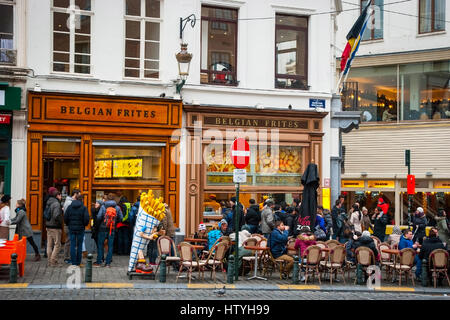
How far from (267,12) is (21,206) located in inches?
411

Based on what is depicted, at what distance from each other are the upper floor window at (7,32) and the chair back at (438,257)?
12.8m

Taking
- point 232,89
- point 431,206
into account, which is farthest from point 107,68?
point 431,206

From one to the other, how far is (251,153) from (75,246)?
25.3 feet

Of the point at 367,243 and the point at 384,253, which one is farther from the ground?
the point at 367,243

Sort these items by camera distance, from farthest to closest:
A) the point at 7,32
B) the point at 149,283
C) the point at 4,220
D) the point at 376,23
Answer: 1. the point at 376,23
2. the point at 7,32
3. the point at 4,220
4. the point at 149,283

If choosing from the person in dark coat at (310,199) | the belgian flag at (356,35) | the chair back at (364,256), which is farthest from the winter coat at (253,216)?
the belgian flag at (356,35)

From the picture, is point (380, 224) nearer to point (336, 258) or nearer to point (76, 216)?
point (336, 258)

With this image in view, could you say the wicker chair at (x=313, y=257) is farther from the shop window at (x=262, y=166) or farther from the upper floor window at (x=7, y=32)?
the upper floor window at (x=7, y=32)

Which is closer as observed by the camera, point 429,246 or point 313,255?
point 313,255

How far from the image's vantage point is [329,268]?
648 inches

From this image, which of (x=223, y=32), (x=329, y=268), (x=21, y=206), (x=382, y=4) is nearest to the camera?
(x=329, y=268)

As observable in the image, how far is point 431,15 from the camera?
31094 millimetres

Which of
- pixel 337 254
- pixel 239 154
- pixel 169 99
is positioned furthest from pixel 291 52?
pixel 337 254
